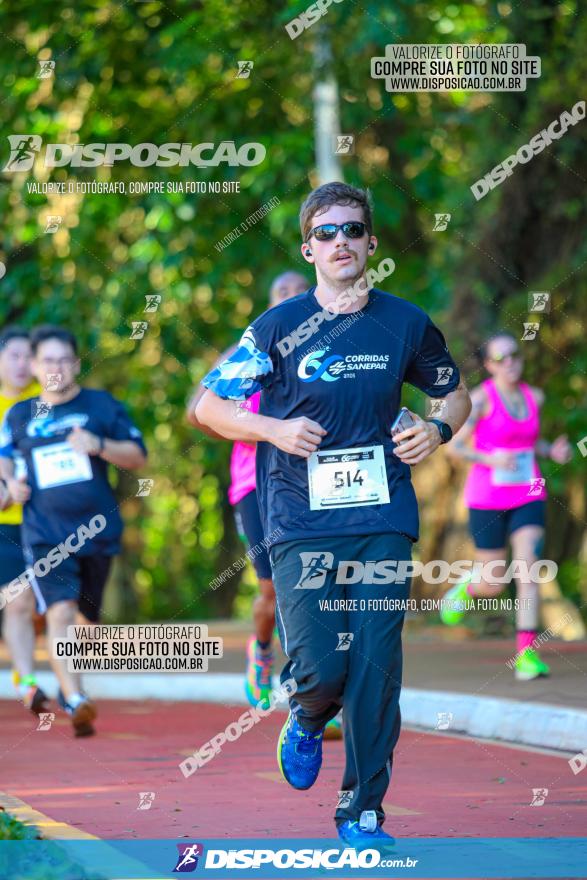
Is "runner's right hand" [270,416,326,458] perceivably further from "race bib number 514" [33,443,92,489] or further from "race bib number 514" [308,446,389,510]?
"race bib number 514" [33,443,92,489]

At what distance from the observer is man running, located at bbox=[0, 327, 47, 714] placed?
10656mm

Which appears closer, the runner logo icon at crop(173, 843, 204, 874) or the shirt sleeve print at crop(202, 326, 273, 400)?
the runner logo icon at crop(173, 843, 204, 874)

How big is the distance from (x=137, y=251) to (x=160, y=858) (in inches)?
480

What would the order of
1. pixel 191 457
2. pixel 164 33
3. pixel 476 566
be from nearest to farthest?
1. pixel 476 566
2. pixel 164 33
3. pixel 191 457

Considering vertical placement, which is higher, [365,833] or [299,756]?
[299,756]

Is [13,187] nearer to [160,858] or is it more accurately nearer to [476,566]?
[476,566]

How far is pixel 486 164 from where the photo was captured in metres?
15.9

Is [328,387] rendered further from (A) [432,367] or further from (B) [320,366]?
(A) [432,367]

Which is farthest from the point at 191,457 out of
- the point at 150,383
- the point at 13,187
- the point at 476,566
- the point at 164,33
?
the point at 476,566

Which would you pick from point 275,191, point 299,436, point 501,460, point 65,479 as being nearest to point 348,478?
point 299,436

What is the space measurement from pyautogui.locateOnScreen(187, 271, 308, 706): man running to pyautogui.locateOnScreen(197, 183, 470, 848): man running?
2.78 m

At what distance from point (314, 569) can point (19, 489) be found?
4596mm

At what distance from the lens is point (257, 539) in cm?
894

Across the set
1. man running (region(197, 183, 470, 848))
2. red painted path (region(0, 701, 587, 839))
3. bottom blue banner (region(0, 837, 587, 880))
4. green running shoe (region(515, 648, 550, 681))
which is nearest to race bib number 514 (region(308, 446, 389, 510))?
man running (region(197, 183, 470, 848))
